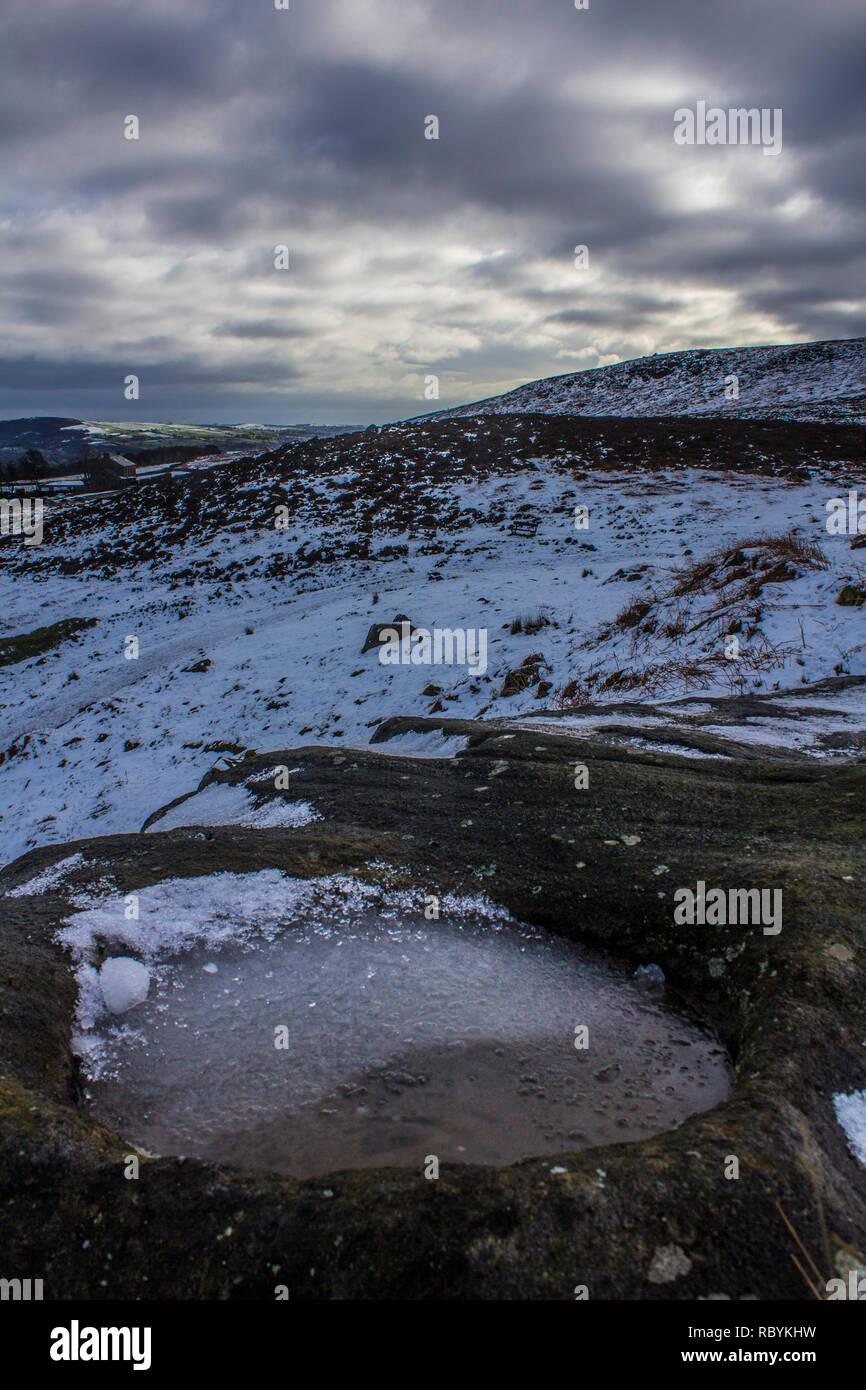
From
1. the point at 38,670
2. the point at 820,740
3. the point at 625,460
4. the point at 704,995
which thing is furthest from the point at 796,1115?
the point at 625,460

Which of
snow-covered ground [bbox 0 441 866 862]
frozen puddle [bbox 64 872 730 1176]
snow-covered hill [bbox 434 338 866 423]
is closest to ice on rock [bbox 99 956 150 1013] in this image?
frozen puddle [bbox 64 872 730 1176]

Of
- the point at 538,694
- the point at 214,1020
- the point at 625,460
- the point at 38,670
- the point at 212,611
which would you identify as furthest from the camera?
the point at 625,460

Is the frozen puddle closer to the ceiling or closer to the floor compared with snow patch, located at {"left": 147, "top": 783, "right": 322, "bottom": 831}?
closer to the floor

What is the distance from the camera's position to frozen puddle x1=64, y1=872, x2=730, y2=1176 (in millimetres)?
3346

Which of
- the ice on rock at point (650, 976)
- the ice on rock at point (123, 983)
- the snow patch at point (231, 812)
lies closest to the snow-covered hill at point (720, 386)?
the snow patch at point (231, 812)

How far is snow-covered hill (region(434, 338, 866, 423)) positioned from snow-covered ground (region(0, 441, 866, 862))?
128 feet

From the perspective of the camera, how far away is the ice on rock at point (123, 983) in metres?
4.34

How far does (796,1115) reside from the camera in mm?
2965

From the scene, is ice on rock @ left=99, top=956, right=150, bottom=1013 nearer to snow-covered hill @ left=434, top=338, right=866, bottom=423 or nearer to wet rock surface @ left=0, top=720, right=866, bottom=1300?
wet rock surface @ left=0, top=720, right=866, bottom=1300

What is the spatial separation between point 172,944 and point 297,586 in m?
25.0

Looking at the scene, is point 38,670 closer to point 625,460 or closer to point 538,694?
point 538,694

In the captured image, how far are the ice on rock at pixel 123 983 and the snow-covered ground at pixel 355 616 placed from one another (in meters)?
5.50

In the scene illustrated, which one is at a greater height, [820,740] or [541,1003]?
[820,740]

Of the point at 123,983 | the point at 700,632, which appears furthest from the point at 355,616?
the point at 123,983
